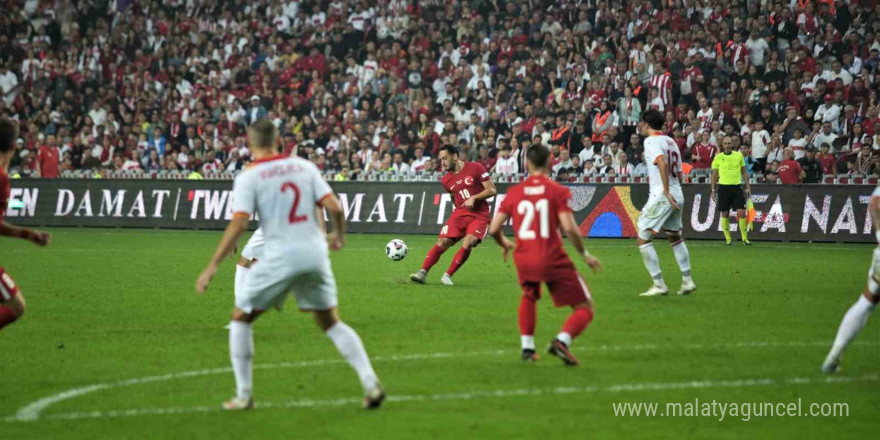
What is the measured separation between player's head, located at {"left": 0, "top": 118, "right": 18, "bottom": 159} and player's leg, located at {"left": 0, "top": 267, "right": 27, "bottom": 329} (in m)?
0.90

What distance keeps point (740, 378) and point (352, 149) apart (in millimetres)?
24400

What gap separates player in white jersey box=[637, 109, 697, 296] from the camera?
574 inches

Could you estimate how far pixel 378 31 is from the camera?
36.5m

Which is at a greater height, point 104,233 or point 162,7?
point 162,7

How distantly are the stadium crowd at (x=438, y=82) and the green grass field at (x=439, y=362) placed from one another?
986cm

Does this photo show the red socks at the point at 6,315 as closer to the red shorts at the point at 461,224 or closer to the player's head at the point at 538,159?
the player's head at the point at 538,159

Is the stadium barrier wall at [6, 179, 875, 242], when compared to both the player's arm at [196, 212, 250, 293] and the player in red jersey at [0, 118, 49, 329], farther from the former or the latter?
the player's arm at [196, 212, 250, 293]

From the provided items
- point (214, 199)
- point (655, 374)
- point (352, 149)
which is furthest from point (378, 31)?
point (655, 374)

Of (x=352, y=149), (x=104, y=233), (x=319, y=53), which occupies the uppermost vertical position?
(x=319, y=53)

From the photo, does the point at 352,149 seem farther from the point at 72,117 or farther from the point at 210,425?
the point at 210,425

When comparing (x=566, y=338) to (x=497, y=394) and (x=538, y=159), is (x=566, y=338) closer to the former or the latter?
(x=497, y=394)

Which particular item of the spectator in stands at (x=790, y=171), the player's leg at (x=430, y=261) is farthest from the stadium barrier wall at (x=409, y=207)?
the player's leg at (x=430, y=261)

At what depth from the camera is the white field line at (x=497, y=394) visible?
7715 mm

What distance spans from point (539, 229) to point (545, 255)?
8.5 inches
